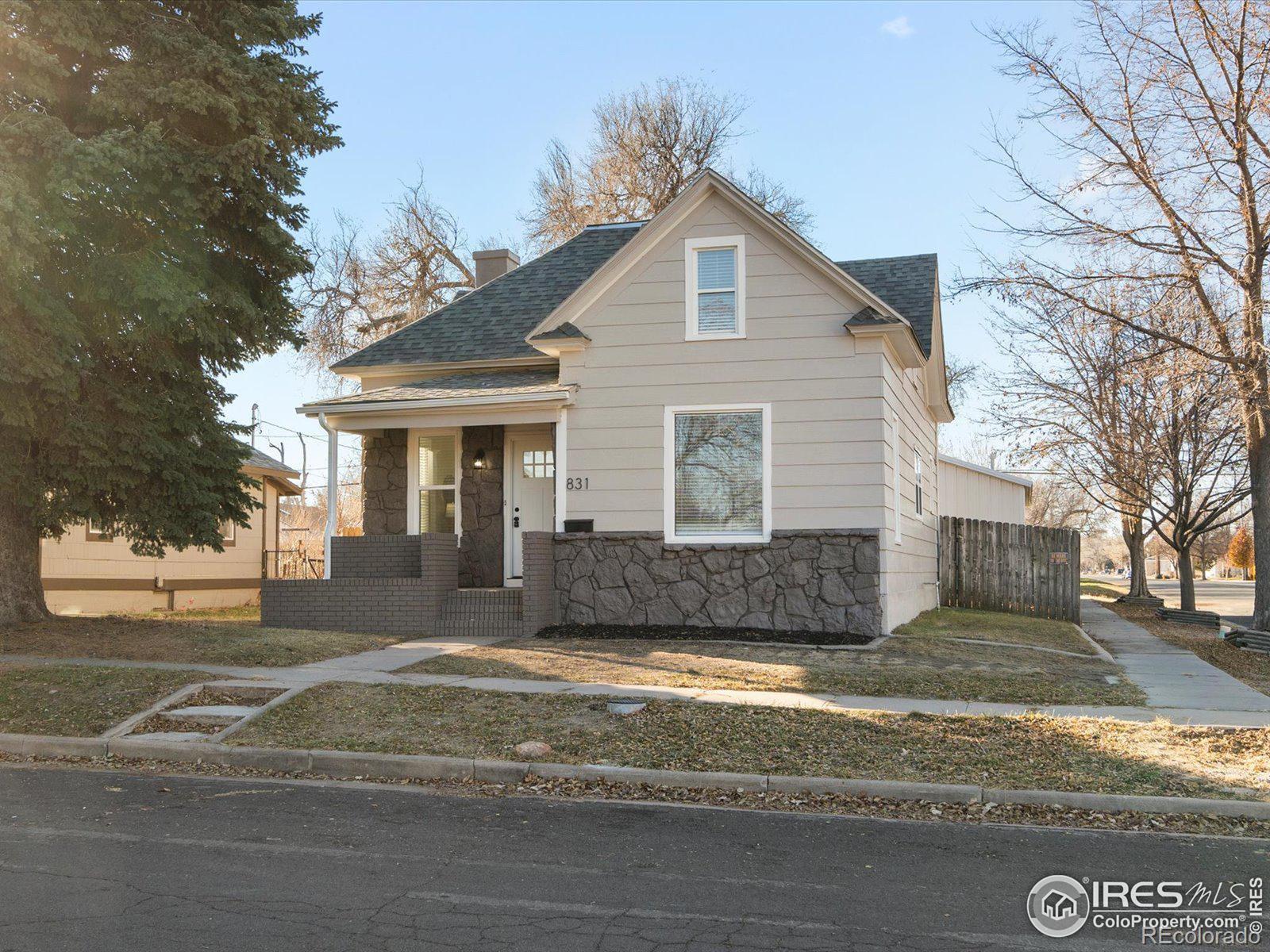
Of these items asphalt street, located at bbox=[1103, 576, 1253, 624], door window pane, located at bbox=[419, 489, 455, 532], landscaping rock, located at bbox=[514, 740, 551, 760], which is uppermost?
door window pane, located at bbox=[419, 489, 455, 532]

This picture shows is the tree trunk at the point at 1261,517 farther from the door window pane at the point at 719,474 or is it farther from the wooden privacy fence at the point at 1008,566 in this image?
the door window pane at the point at 719,474

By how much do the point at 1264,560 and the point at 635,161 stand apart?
946 inches

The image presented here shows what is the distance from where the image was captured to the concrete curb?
6691mm

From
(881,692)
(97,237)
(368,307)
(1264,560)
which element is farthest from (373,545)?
(368,307)

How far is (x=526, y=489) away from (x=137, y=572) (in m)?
9.93

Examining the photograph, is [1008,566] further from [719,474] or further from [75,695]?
[75,695]

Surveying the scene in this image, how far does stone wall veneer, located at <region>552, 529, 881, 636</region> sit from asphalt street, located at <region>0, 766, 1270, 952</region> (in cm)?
776

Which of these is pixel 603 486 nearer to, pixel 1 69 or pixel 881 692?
pixel 881 692

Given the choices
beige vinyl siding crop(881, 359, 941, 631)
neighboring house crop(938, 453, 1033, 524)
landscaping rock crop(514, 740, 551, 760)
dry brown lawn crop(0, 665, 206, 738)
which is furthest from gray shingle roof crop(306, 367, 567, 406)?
neighboring house crop(938, 453, 1033, 524)

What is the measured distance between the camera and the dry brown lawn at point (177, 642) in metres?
12.0

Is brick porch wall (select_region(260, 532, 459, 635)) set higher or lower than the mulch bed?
higher

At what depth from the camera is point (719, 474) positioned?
14953 mm

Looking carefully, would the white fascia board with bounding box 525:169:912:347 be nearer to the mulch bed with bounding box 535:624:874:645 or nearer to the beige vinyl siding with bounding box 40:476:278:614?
the mulch bed with bounding box 535:624:874:645

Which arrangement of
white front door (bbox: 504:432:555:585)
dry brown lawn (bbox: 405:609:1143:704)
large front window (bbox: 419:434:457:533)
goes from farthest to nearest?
large front window (bbox: 419:434:457:533)
white front door (bbox: 504:432:555:585)
dry brown lawn (bbox: 405:609:1143:704)
